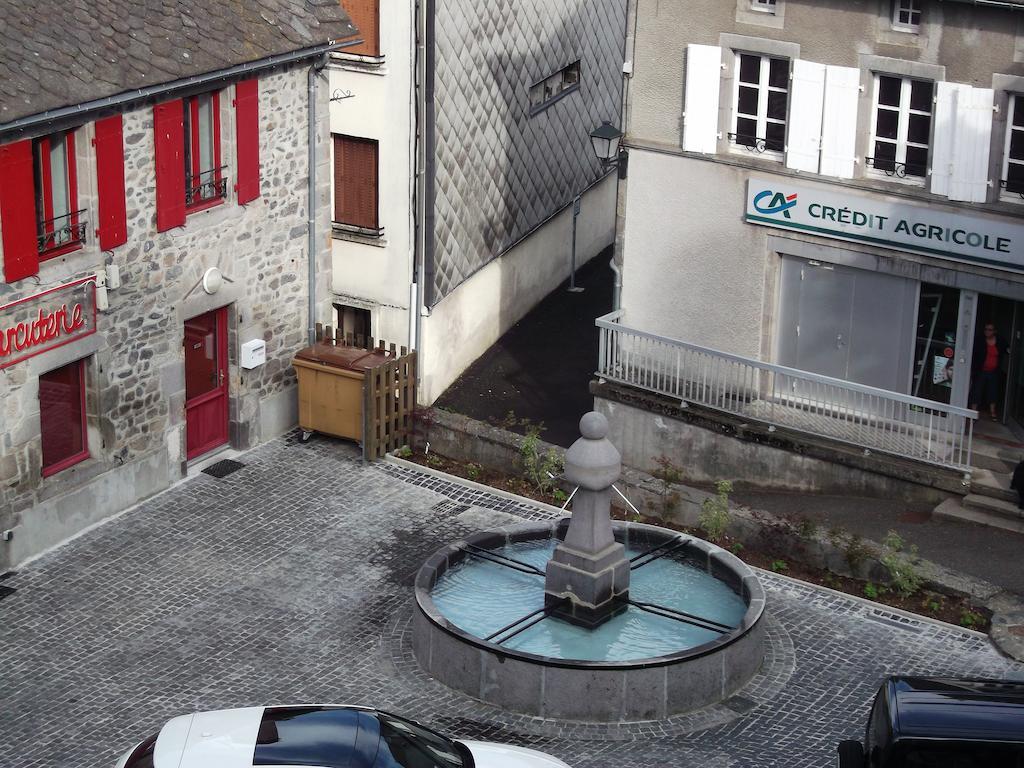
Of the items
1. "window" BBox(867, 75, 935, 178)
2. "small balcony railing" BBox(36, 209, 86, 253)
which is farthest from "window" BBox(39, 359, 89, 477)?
"window" BBox(867, 75, 935, 178)

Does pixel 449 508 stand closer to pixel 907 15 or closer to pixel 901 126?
pixel 901 126

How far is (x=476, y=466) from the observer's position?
2277cm

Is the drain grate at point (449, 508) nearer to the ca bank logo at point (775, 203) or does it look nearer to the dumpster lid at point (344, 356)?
the dumpster lid at point (344, 356)

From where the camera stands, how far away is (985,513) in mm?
20875

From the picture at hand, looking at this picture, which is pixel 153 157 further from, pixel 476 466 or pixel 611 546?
pixel 611 546

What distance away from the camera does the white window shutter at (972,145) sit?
21.1m

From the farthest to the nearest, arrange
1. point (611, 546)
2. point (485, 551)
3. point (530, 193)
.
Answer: point (530, 193) → point (485, 551) → point (611, 546)

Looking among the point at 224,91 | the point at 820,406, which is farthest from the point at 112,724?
the point at 820,406

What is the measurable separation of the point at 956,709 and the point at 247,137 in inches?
473

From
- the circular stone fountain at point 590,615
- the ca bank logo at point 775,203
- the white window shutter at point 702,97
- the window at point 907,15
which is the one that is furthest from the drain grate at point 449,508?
the window at point 907,15

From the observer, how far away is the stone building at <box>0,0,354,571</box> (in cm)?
1909

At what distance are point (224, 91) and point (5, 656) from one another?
7477 mm

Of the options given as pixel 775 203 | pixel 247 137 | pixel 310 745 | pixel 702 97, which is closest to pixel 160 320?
pixel 247 137

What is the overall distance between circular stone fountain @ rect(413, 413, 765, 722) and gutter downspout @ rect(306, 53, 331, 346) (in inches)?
237
